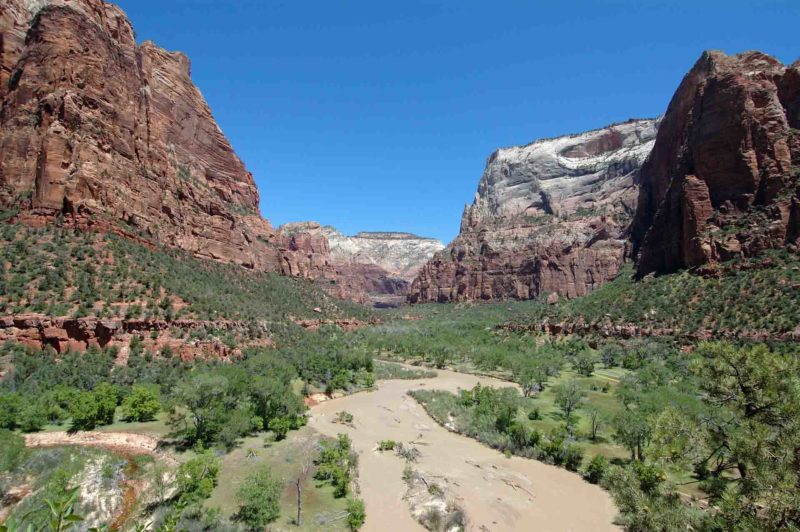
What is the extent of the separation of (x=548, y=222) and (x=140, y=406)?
418 feet

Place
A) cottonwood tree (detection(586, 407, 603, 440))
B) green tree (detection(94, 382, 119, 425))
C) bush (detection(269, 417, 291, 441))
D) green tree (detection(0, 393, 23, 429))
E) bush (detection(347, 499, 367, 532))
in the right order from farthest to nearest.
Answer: cottonwood tree (detection(586, 407, 603, 440)) → bush (detection(269, 417, 291, 441)) → green tree (detection(94, 382, 119, 425)) → green tree (detection(0, 393, 23, 429)) → bush (detection(347, 499, 367, 532))

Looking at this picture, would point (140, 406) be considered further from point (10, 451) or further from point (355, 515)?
point (355, 515)

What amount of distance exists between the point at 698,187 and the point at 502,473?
5567 cm

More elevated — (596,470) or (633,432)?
(633,432)

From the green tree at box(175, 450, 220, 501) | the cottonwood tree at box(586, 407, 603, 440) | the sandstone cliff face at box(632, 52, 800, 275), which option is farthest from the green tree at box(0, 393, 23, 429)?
the sandstone cliff face at box(632, 52, 800, 275)

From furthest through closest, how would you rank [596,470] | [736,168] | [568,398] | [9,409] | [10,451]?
1. [736,168]
2. [568,398]
3. [596,470]
4. [9,409]
5. [10,451]

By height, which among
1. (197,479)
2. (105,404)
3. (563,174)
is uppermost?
(563,174)

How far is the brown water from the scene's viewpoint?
1967 cm

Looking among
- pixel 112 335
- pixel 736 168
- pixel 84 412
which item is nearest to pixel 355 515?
pixel 84 412

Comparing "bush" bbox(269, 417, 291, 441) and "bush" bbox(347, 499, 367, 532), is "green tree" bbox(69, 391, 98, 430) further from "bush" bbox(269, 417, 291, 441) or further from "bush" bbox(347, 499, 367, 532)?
"bush" bbox(347, 499, 367, 532)

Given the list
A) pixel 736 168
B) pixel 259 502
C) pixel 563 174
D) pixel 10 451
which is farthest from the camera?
pixel 563 174

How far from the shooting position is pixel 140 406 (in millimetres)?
25719

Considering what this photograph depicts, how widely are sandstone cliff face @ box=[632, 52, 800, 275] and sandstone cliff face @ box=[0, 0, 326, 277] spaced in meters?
69.0

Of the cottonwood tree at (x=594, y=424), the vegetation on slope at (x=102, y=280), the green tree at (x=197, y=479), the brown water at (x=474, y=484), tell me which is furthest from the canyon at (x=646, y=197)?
the vegetation on slope at (x=102, y=280)
